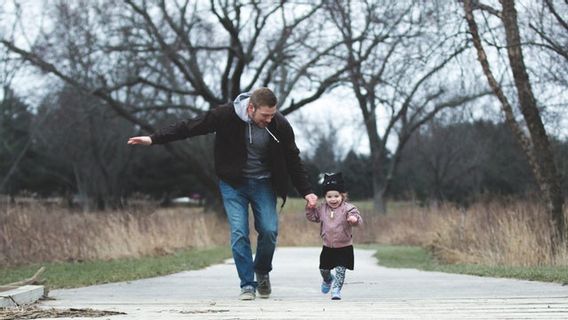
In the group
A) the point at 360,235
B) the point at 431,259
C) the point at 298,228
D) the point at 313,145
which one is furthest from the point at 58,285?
the point at 313,145

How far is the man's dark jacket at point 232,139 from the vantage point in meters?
6.46

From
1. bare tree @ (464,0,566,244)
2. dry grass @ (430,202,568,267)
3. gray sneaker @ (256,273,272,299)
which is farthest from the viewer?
bare tree @ (464,0,566,244)

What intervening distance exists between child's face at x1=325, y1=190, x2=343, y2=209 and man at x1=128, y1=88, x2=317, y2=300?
185mm

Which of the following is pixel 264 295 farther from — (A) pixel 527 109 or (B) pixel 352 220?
(A) pixel 527 109

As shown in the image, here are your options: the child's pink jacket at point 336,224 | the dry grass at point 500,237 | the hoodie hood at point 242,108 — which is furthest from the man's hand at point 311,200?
the dry grass at point 500,237

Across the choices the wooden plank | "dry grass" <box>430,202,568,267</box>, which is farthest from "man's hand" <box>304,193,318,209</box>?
"dry grass" <box>430,202,568,267</box>

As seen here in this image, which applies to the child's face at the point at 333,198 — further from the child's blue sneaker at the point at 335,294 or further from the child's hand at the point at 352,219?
the child's blue sneaker at the point at 335,294

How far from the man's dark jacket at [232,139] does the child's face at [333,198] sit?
15.9 inches

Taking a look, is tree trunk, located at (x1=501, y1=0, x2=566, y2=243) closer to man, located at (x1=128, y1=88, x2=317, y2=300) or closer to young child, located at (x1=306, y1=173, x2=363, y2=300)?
young child, located at (x1=306, y1=173, x2=363, y2=300)

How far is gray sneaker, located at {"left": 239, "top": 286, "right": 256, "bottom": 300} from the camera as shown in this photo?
634 centimetres

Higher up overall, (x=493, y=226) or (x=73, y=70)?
(x=73, y=70)

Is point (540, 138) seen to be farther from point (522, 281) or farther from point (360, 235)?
point (360, 235)

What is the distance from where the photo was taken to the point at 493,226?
13750 mm

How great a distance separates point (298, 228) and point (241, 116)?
1928 cm
